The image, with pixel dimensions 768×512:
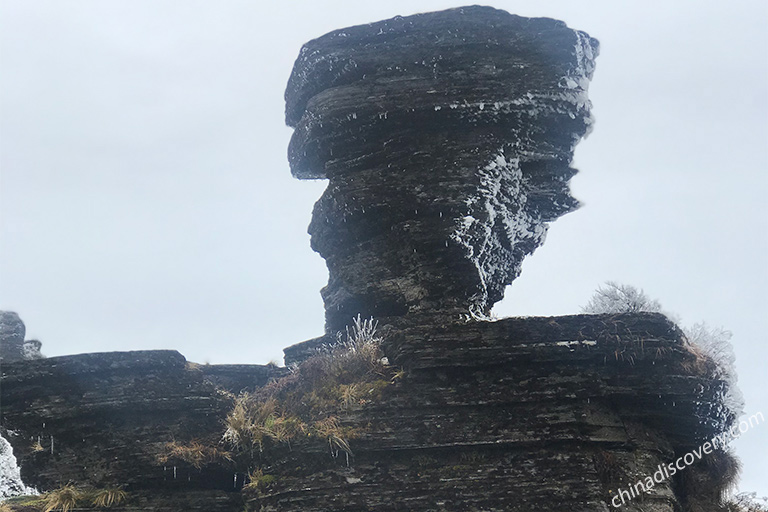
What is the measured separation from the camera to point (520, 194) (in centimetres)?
1595

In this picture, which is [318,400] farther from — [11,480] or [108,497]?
[11,480]

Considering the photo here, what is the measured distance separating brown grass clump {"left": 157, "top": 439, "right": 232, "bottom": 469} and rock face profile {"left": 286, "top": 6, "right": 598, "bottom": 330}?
385cm

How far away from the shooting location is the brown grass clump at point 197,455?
43.0 feet

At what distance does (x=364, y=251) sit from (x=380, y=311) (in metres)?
1.45

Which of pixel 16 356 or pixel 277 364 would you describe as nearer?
pixel 277 364

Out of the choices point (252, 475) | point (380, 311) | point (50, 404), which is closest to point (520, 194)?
point (380, 311)

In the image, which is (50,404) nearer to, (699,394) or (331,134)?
(331,134)

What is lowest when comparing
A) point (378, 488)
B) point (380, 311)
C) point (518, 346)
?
point (378, 488)

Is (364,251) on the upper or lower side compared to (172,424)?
upper

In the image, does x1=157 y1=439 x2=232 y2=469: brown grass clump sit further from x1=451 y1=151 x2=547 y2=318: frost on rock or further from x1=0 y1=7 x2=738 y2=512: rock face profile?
x1=451 y1=151 x2=547 y2=318: frost on rock

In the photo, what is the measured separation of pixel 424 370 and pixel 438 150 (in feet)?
17.0

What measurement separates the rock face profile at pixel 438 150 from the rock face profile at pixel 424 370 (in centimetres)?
5

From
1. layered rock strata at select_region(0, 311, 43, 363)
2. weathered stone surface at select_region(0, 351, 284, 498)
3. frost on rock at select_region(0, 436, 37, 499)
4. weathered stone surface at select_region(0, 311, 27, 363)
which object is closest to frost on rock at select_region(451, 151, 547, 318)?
weathered stone surface at select_region(0, 351, 284, 498)

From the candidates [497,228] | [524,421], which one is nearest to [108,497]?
[524,421]
